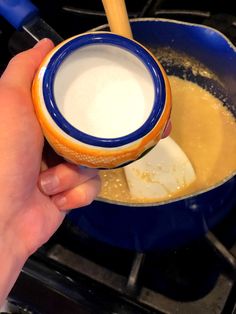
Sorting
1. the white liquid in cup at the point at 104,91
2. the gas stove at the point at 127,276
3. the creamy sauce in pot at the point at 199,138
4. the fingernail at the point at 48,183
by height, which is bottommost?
the gas stove at the point at 127,276

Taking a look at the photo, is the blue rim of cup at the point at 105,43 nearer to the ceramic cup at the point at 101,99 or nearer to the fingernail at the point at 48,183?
the ceramic cup at the point at 101,99

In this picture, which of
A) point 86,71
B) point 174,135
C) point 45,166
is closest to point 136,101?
point 86,71

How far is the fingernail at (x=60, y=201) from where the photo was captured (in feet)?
2.01

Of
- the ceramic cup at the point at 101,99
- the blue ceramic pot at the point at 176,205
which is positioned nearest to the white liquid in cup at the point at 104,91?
the ceramic cup at the point at 101,99

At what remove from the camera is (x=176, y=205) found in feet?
1.93

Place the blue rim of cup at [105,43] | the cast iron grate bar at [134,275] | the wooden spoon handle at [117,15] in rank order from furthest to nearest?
the cast iron grate bar at [134,275], the wooden spoon handle at [117,15], the blue rim of cup at [105,43]

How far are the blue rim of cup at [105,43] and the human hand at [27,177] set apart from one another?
5cm

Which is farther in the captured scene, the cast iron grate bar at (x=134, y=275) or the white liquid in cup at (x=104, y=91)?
the cast iron grate bar at (x=134, y=275)

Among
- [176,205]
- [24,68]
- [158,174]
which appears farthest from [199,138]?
[24,68]

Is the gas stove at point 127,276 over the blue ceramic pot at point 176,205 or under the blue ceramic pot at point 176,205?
under

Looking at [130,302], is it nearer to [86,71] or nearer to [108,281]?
[108,281]

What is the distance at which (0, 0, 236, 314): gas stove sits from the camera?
672 mm

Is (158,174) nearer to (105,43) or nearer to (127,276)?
(127,276)

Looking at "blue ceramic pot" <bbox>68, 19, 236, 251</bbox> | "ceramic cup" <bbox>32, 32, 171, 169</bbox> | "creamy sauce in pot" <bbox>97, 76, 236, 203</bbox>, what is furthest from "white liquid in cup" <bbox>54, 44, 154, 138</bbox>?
"creamy sauce in pot" <bbox>97, 76, 236, 203</bbox>
